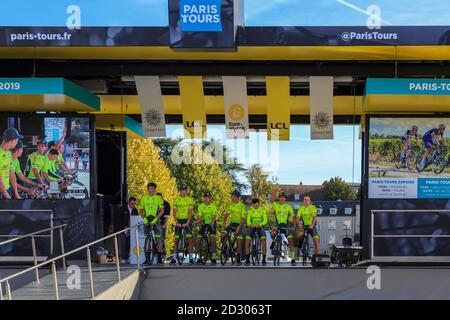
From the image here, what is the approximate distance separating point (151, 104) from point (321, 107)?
11.7ft

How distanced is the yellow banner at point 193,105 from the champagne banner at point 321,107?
229 cm

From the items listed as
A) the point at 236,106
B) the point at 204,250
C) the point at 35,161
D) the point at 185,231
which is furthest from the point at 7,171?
the point at 236,106

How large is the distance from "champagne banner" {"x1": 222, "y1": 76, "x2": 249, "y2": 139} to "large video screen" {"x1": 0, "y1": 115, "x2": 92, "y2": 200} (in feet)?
9.39

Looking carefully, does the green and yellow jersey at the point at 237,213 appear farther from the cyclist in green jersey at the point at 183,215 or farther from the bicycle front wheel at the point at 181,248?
the bicycle front wheel at the point at 181,248

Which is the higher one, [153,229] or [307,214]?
[307,214]

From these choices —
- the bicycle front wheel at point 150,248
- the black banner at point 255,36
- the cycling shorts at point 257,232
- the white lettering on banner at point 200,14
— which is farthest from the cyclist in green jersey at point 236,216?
the white lettering on banner at point 200,14

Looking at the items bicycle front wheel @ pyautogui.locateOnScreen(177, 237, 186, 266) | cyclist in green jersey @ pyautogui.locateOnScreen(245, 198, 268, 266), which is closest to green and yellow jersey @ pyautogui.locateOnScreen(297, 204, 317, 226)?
cyclist in green jersey @ pyautogui.locateOnScreen(245, 198, 268, 266)

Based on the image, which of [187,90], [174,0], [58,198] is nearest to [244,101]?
[187,90]

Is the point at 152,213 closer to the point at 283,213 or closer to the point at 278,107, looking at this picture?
the point at 283,213

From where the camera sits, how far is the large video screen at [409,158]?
482 inches

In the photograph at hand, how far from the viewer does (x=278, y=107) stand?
13.4 m

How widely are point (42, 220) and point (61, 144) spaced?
1525 mm

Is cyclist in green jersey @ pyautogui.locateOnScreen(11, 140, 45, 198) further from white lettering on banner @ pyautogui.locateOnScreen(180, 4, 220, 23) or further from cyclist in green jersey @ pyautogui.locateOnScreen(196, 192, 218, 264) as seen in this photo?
white lettering on banner @ pyautogui.locateOnScreen(180, 4, 220, 23)
